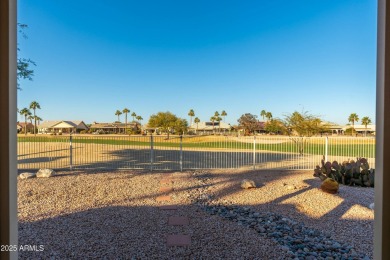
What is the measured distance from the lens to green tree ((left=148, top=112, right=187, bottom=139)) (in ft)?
120

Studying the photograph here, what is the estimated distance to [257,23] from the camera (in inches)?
464

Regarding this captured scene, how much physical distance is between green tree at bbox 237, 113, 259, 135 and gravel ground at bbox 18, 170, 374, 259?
41.0 metres

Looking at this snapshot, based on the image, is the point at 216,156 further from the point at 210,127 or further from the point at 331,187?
the point at 210,127

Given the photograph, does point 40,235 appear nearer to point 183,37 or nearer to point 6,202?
point 6,202

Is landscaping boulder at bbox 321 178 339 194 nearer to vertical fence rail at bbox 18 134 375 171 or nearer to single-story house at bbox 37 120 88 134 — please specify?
vertical fence rail at bbox 18 134 375 171

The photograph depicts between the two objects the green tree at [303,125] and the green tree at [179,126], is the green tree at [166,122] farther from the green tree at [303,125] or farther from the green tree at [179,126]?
the green tree at [303,125]

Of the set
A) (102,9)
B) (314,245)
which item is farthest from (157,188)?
(102,9)

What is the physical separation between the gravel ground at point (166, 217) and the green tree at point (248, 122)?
135ft

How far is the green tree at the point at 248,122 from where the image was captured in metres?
46.8

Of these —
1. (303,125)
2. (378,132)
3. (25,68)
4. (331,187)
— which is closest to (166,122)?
(303,125)

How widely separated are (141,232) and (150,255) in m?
0.66

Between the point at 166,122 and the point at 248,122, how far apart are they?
19.0 metres

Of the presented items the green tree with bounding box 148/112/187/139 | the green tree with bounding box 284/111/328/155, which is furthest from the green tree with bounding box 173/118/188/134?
the green tree with bounding box 284/111/328/155

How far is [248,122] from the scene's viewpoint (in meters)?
47.7
